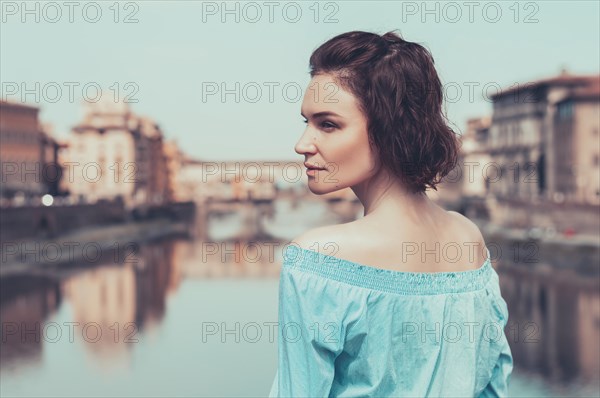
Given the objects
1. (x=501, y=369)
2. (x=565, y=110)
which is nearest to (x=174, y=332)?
(x=501, y=369)

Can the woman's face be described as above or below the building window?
below

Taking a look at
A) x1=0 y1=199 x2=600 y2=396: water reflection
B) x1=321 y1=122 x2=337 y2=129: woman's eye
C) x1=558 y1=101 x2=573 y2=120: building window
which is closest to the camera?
x1=321 y1=122 x2=337 y2=129: woman's eye

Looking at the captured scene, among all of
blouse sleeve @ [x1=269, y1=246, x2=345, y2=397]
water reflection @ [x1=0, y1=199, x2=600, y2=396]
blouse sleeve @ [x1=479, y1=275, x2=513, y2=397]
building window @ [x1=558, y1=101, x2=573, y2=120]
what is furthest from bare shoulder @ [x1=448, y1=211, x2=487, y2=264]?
building window @ [x1=558, y1=101, x2=573, y2=120]

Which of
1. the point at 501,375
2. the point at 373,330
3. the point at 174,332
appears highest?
the point at 373,330

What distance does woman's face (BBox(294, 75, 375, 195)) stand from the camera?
137 centimetres

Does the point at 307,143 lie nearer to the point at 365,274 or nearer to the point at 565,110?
the point at 365,274

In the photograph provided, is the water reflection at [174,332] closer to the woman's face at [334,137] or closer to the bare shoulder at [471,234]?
the bare shoulder at [471,234]

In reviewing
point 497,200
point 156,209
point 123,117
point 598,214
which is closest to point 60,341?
point 598,214

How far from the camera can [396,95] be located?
136 cm

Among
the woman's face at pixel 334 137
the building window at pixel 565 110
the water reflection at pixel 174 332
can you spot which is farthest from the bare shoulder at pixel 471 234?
the building window at pixel 565 110

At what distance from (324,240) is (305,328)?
0.12 meters

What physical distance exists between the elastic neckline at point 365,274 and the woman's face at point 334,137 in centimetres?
13

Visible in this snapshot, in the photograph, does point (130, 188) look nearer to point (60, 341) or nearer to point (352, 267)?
point (60, 341)

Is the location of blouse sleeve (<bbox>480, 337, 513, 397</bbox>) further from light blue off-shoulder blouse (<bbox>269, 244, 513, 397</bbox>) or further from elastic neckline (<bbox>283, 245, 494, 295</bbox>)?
elastic neckline (<bbox>283, 245, 494, 295</bbox>)
